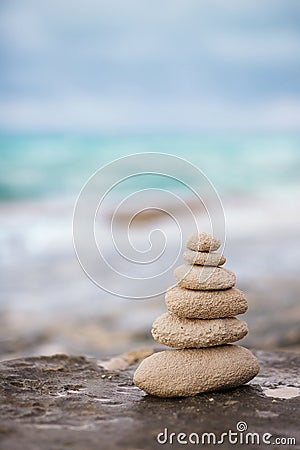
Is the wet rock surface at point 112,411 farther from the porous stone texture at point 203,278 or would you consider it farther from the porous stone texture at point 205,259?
the porous stone texture at point 205,259

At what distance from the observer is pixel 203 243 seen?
570cm

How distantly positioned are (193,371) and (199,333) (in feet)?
1.02

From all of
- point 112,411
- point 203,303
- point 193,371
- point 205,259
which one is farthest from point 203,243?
point 112,411

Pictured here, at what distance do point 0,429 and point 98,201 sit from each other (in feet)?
8.32

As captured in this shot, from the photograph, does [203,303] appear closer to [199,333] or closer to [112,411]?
[199,333]

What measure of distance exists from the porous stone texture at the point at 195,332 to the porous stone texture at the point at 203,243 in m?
0.60

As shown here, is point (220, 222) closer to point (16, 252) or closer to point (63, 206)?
point (16, 252)

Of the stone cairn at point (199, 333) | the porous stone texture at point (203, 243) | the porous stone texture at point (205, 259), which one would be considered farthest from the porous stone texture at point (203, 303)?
the porous stone texture at point (203, 243)

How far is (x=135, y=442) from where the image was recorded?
4.37 m

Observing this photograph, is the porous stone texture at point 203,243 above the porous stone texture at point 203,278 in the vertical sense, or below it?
above

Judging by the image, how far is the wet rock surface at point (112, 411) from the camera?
4.42 m

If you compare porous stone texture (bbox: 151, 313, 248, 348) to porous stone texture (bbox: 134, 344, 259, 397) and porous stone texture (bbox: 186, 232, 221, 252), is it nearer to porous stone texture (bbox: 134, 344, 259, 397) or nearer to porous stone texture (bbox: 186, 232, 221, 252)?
porous stone texture (bbox: 134, 344, 259, 397)

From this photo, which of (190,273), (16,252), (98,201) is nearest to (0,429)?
(190,273)

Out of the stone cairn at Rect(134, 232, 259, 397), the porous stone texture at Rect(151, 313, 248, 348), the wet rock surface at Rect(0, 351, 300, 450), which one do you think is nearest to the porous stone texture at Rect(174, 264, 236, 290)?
the stone cairn at Rect(134, 232, 259, 397)
